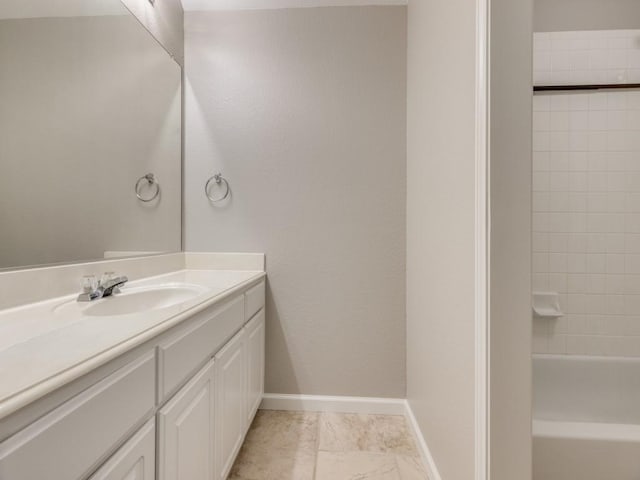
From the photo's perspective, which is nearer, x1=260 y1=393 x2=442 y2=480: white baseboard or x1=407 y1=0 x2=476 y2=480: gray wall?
x1=407 y1=0 x2=476 y2=480: gray wall

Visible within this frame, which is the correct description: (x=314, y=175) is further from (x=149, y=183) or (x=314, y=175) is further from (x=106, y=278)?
(x=106, y=278)

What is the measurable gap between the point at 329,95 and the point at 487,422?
67.4 inches

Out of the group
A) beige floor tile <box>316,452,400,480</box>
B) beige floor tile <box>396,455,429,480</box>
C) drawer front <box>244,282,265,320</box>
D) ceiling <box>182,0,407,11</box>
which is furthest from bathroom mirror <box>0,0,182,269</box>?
beige floor tile <box>396,455,429,480</box>

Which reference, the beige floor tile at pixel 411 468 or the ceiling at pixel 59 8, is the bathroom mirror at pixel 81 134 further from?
the beige floor tile at pixel 411 468

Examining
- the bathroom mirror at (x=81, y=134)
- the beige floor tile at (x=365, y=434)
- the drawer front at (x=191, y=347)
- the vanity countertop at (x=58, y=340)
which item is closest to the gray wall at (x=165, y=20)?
the bathroom mirror at (x=81, y=134)

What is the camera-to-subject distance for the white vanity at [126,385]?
1.36 ft

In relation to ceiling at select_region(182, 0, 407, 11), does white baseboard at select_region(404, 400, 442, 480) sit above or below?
below

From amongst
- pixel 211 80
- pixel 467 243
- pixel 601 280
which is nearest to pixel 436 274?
pixel 467 243

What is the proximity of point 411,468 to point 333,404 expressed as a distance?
54cm

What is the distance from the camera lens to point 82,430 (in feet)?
1.58

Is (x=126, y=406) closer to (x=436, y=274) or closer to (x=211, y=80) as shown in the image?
(x=436, y=274)

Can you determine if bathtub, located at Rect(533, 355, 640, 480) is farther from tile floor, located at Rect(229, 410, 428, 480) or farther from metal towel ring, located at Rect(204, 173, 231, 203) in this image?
metal towel ring, located at Rect(204, 173, 231, 203)

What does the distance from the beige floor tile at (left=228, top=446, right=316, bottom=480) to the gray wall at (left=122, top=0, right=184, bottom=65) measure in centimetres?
218

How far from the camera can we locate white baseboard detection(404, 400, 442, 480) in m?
1.23
